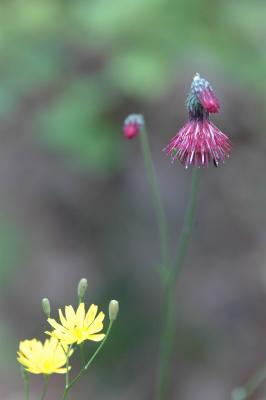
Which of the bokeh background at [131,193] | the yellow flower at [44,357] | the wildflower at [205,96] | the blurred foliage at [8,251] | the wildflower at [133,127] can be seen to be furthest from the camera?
the blurred foliage at [8,251]

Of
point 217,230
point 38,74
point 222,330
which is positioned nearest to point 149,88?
point 38,74

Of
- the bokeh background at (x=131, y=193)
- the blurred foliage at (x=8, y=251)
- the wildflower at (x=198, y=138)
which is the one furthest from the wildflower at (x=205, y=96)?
the blurred foliage at (x=8, y=251)

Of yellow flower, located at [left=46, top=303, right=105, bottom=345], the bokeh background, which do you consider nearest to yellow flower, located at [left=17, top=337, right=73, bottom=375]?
yellow flower, located at [left=46, top=303, right=105, bottom=345]

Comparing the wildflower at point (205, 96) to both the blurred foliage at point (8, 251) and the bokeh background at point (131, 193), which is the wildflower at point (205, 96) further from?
the blurred foliage at point (8, 251)

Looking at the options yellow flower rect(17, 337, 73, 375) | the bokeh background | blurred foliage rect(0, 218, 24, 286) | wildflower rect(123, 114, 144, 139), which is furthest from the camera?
blurred foliage rect(0, 218, 24, 286)

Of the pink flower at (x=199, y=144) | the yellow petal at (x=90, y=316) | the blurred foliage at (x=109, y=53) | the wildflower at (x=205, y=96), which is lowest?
the yellow petal at (x=90, y=316)

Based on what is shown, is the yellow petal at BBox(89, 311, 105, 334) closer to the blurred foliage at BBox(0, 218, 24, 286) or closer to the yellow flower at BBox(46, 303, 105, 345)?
the yellow flower at BBox(46, 303, 105, 345)

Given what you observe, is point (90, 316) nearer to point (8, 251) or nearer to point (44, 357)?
point (44, 357)
